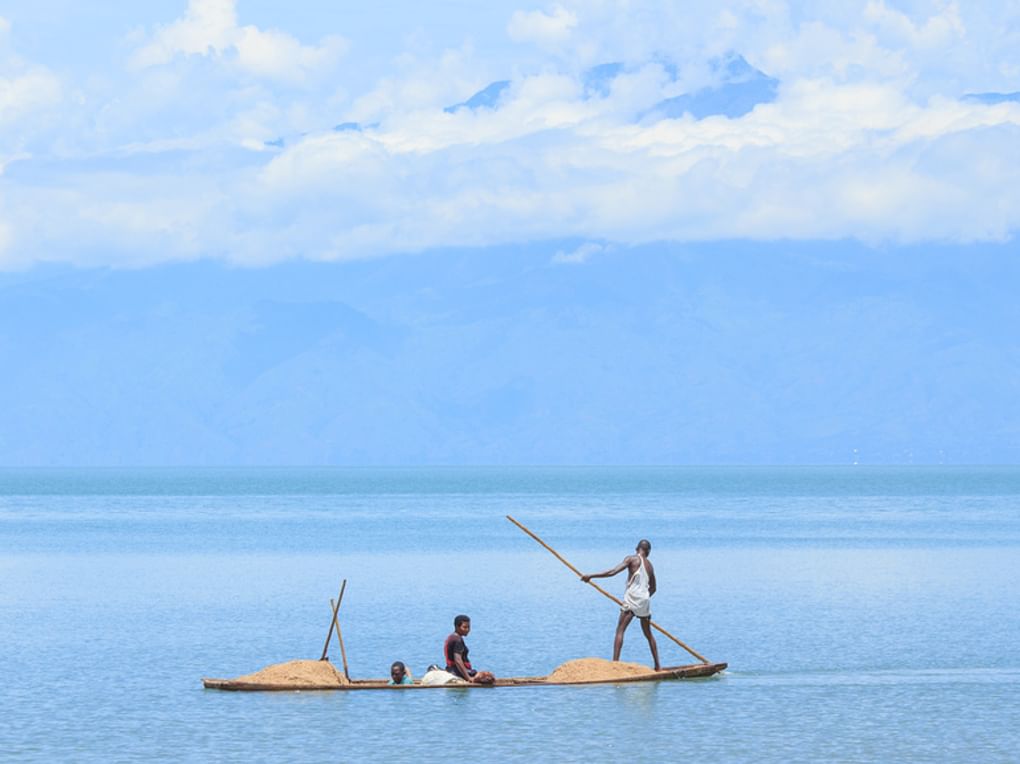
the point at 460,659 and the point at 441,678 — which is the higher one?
the point at 460,659

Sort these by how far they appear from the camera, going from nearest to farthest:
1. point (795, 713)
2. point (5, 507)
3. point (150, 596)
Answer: point (795, 713) < point (150, 596) < point (5, 507)

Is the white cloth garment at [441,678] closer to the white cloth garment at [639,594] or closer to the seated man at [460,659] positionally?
the seated man at [460,659]

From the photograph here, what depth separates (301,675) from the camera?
27906mm

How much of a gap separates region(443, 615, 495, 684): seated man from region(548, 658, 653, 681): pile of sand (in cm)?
103

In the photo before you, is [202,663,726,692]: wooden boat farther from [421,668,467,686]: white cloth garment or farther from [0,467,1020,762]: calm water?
[0,467,1020,762]: calm water

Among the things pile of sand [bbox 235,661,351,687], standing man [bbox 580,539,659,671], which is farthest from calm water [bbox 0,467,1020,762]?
standing man [bbox 580,539,659,671]

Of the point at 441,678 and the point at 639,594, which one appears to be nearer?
the point at 441,678

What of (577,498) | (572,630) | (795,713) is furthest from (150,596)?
(577,498)

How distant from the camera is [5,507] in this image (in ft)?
414

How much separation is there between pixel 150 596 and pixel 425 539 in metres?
28.8

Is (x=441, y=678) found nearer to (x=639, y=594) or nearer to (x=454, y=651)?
(x=454, y=651)

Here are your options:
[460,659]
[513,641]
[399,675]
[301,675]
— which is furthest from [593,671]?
[513,641]

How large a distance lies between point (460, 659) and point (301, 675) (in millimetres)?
2238

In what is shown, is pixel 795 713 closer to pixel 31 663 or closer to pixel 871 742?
pixel 871 742
